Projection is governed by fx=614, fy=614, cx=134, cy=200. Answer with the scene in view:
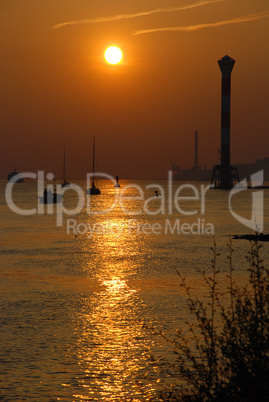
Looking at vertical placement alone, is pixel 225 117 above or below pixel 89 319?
above

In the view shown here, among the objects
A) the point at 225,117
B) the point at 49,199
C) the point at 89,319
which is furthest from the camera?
the point at 225,117

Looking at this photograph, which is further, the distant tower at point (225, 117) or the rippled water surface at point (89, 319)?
the distant tower at point (225, 117)

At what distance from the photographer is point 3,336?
13.8m

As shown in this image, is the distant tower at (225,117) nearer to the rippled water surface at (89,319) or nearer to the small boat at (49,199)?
the small boat at (49,199)

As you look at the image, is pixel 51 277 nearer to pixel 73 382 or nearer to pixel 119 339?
pixel 119 339

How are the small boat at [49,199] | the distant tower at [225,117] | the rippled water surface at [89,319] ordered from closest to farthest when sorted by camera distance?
the rippled water surface at [89,319], the small boat at [49,199], the distant tower at [225,117]

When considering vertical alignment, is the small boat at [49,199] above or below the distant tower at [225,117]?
below

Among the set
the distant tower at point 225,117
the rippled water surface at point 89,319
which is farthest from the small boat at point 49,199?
the rippled water surface at point 89,319

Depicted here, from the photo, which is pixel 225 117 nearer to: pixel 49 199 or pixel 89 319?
pixel 49 199

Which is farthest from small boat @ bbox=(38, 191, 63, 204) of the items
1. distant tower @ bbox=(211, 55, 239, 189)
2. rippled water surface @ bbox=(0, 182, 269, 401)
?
rippled water surface @ bbox=(0, 182, 269, 401)

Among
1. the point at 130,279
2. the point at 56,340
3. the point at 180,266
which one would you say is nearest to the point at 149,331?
the point at 56,340

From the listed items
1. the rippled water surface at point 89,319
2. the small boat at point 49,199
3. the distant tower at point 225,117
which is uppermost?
the distant tower at point 225,117

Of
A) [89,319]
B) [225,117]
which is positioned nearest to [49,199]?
[225,117]

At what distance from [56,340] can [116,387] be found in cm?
328
